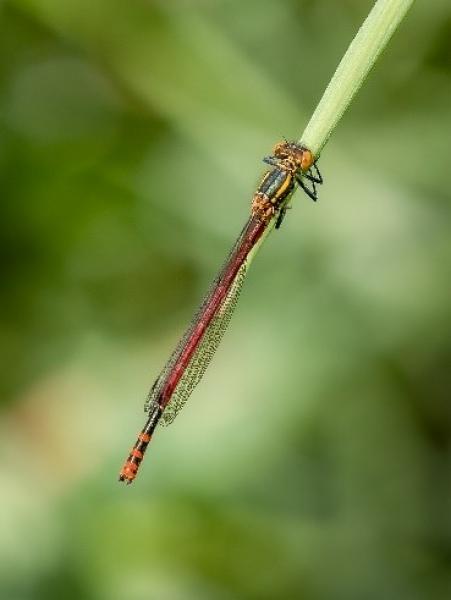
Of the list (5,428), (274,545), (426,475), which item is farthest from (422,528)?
(5,428)

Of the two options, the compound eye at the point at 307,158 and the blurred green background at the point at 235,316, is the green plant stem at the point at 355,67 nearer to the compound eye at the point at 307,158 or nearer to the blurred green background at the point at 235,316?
the compound eye at the point at 307,158

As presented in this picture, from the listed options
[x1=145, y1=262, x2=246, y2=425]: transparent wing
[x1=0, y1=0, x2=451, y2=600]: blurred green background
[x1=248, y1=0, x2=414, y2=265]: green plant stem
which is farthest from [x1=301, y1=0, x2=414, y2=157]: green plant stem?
[x1=0, y1=0, x2=451, y2=600]: blurred green background

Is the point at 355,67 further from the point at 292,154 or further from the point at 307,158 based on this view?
the point at 292,154

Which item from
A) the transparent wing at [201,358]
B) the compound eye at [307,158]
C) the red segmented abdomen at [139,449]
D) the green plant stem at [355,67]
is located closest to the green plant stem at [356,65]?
the green plant stem at [355,67]

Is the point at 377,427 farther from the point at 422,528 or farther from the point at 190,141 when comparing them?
the point at 190,141

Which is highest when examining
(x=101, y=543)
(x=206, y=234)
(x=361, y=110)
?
(x=361, y=110)

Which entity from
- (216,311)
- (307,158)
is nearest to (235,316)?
(216,311)
